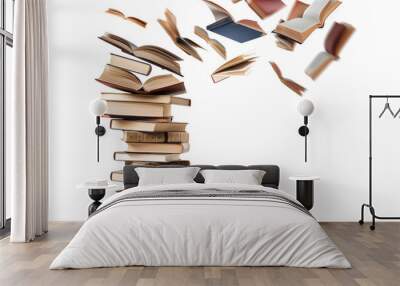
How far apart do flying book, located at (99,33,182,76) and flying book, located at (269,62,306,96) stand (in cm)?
110

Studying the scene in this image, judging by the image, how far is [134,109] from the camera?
20.5ft

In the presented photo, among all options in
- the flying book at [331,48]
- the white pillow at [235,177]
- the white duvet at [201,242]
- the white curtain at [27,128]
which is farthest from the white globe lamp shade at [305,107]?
the white curtain at [27,128]

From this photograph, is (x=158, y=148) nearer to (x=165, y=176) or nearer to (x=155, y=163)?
(x=155, y=163)

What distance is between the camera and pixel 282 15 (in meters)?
6.33

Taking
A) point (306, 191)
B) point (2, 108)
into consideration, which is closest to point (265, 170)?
point (306, 191)

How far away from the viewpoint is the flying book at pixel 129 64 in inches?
249

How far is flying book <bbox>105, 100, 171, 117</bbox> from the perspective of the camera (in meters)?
6.25

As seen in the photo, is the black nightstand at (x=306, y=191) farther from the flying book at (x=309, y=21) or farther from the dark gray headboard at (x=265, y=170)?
the flying book at (x=309, y=21)

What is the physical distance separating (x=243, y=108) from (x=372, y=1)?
1.91 m

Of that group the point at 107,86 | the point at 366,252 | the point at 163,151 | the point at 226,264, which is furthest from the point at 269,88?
the point at 226,264

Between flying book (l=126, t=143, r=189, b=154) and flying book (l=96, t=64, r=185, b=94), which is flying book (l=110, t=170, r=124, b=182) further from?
flying book (l=96, t=64, r=185, b=94)

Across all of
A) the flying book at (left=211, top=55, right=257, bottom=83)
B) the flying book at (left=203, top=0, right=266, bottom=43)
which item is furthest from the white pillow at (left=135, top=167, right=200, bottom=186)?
the flying book at (left=203, top=0, right=266, bottom=43)

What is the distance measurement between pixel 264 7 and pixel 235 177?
78.9 inches

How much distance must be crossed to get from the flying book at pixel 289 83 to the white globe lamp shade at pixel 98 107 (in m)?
1.96
